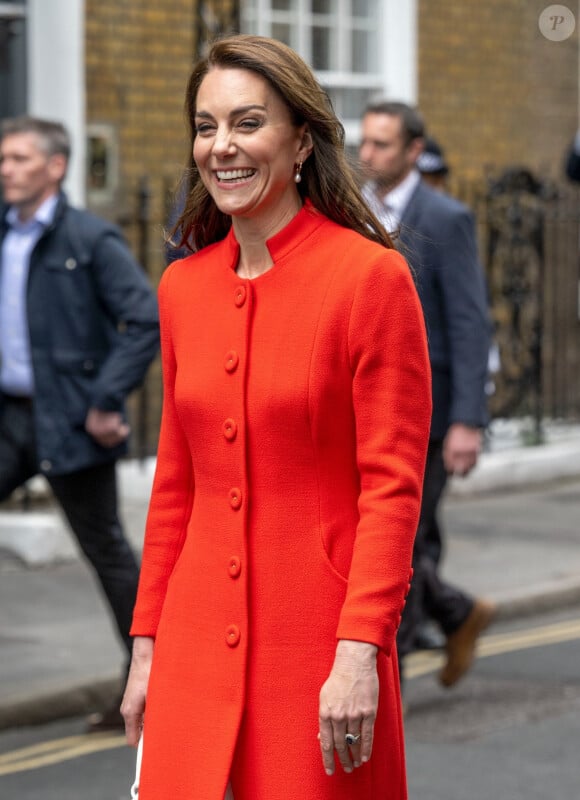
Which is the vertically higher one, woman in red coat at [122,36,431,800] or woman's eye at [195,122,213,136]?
woman's eye at [195,122,213,136]

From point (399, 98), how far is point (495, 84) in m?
1.12

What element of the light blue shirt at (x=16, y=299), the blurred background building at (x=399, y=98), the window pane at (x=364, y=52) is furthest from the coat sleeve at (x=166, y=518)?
the window pane at (x=364, y=52)

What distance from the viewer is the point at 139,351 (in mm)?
5887

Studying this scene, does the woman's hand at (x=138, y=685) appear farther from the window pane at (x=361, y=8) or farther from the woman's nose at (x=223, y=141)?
the window pane at (x=361, y=8)

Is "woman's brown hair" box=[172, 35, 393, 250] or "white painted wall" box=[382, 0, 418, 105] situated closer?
"woman's brown hair" box=[172, 35, 393, 250]

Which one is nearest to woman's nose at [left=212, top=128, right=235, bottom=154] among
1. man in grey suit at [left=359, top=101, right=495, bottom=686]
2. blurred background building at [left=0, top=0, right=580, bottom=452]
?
man in grey suit at [left=359, top=101, right=495, bottom=686]

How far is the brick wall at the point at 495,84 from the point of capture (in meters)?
13.4

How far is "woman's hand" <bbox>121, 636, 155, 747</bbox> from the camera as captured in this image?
3.07 m

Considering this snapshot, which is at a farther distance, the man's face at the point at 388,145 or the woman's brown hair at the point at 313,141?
the man's face at the point at 388,145

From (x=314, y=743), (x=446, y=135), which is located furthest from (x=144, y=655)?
(x=446, y=135)

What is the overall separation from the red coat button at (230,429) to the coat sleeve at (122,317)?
9.74 feet

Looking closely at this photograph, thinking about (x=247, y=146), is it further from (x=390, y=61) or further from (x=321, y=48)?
(x=390, y=61)

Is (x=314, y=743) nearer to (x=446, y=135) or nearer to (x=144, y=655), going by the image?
(x=144, y=655)

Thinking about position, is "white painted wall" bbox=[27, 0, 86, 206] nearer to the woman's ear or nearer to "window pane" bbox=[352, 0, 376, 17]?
"window pane" bbox=[352, 0, 376, 17]
